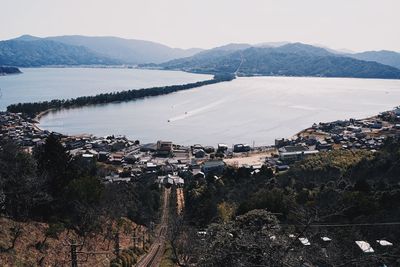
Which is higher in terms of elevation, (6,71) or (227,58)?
(227,58)

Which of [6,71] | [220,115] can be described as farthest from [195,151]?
[6,71]

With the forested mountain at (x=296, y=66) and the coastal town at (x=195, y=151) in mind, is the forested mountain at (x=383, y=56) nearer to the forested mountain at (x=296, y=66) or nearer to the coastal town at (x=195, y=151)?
the forested mountain at (x=296, y=66)

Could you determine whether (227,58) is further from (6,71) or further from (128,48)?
(128,48)

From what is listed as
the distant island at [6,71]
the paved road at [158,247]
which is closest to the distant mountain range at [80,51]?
the distant island at [6,71]

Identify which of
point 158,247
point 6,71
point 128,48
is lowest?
point 158,247

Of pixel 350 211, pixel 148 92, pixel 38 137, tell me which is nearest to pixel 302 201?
pixel 350 211

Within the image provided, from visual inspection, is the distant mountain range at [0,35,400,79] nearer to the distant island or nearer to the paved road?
the distant island
